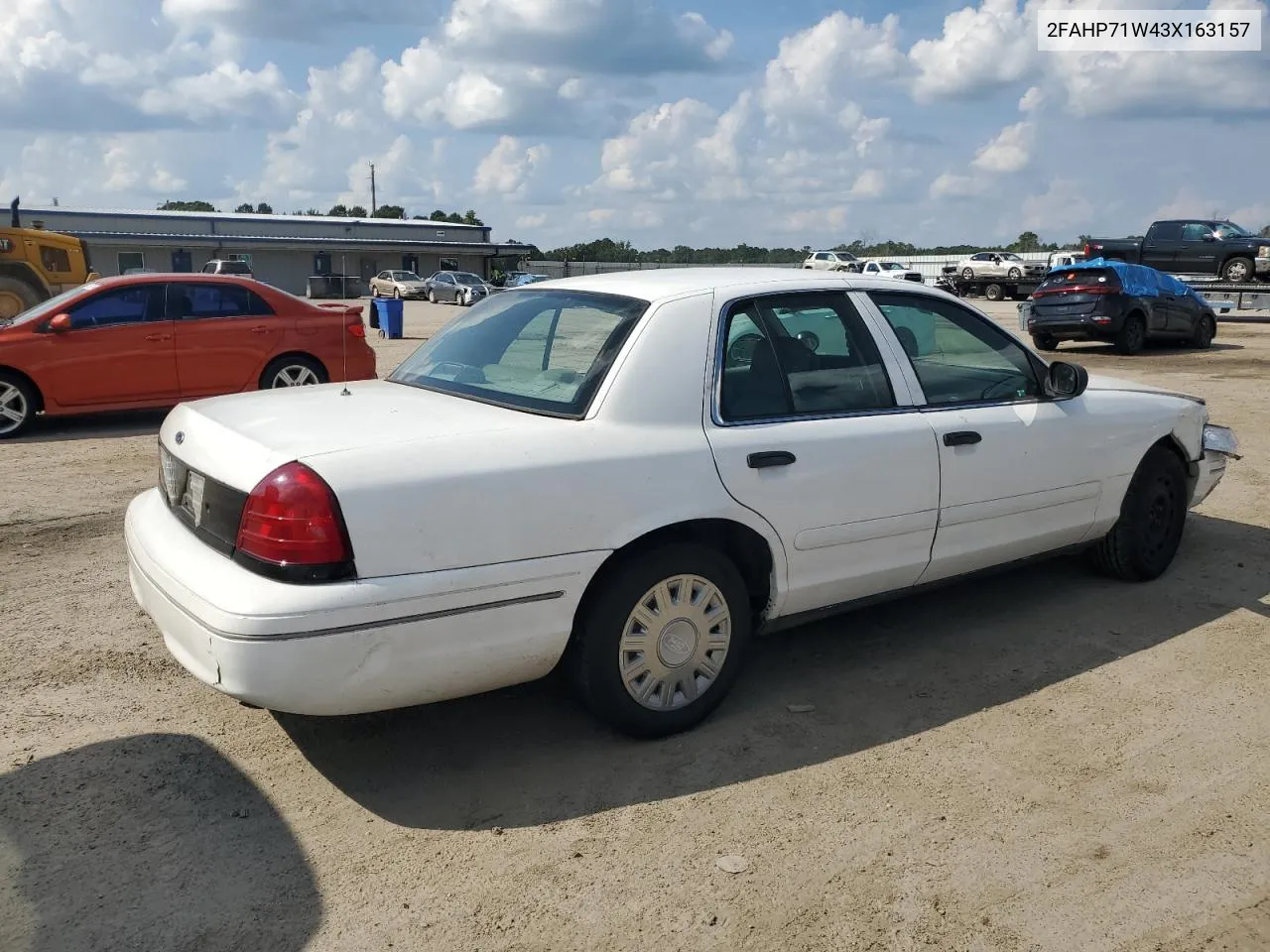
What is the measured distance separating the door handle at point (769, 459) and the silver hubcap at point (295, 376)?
7669 millimetres

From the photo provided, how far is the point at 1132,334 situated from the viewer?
1755cm

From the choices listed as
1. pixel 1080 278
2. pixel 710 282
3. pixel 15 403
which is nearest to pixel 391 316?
pixel 15 403

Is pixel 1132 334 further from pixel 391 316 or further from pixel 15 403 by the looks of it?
pixel 15 403

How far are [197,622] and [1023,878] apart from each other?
251 centimetres

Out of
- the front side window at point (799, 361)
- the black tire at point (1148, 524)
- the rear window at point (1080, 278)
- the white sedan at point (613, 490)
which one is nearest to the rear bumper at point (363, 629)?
the white sedan at point (613, 490)

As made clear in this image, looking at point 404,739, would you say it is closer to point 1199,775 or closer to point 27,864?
point 27,864

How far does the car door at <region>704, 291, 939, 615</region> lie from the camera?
12.4 feet

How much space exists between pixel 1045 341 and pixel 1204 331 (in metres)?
2.92

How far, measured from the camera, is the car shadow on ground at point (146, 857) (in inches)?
106

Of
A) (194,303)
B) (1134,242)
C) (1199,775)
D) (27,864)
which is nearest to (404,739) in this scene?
(27,864)

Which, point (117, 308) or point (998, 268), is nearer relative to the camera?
point (117, 308)

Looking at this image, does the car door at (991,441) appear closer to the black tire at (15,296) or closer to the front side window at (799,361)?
the front side window at (799,361)

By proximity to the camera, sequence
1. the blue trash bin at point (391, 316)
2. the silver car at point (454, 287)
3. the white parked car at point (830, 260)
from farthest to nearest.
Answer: the white parked car at point (830, 260) → the silver car at point (454, 287) → the blue trash bin at point (391, 316)

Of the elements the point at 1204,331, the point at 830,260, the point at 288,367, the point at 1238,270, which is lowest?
the point at 1204,331
